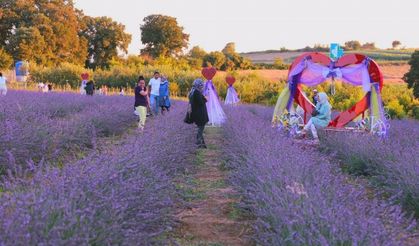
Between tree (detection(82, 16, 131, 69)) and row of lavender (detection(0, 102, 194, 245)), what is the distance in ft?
156

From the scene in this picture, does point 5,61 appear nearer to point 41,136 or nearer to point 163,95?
point 163,95

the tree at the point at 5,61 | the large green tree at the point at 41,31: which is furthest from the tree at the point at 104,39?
the tree at the point at 5,61

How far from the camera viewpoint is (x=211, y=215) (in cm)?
455

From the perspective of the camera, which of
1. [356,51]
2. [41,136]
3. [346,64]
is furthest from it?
[356,51]

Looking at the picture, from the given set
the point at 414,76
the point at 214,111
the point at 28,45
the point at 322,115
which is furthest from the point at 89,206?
the point at 28,45

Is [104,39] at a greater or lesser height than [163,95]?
greater

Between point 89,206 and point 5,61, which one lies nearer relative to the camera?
point 89,206

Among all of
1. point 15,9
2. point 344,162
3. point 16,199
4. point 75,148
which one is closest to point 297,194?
point 16,199

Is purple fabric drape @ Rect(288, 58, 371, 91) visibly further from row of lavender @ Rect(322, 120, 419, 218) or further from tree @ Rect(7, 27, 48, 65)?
tree @ Rect(7, 27, 48, 65)

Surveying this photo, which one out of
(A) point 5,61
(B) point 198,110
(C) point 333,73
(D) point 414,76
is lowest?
(B) point 198,110

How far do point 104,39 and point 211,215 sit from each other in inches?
1880

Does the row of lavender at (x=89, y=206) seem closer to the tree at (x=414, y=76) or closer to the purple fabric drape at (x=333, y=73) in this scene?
the purple fabric drape at (x=333, y=73)

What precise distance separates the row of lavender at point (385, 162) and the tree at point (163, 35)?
49.2 metres

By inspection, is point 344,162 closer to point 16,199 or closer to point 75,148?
point 75,148
